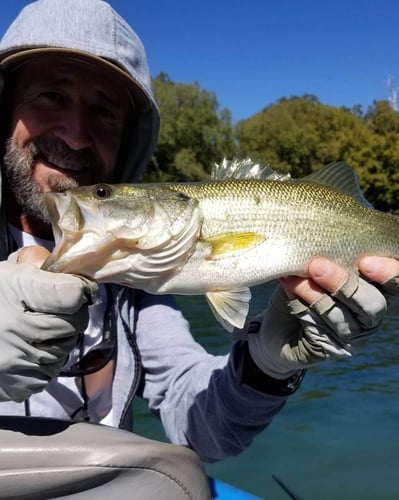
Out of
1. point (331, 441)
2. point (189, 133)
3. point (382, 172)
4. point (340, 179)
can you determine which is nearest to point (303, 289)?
point (340, 179)

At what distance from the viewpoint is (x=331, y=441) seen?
5668mm

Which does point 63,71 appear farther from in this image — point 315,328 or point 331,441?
point 331,441

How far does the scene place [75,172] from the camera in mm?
3027

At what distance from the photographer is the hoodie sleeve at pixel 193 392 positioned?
2.70 m

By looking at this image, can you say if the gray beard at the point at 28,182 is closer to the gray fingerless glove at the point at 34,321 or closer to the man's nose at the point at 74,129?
the man's nose at the point at 74,129

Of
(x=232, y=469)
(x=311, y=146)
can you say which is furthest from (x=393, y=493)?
(x=311, y=146)

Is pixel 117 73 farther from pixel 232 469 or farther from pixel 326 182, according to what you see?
pixel 232 469

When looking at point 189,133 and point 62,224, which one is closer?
point 62,224

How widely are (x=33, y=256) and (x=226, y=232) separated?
30.4 inches

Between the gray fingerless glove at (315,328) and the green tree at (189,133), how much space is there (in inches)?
1288

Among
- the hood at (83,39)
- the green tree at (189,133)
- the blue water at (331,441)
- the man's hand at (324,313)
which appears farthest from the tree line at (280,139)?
the man's hand at (324,313)

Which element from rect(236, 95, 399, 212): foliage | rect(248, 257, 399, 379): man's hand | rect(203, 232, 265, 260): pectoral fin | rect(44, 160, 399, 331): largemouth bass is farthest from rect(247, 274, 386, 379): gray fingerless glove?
rect(236, 95, 399, 212): foliage

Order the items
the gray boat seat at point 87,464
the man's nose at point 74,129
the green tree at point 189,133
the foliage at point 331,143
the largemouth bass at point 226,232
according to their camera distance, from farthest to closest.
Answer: the foliage at point 331,143 < the green tree at point 189,133 < the man's nose at point 74,129 < the largemouth bass at point 226,232 < the gray boat seat at point 87,464

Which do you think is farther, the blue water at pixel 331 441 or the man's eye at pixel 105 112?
the blue water at pixel 331 441
